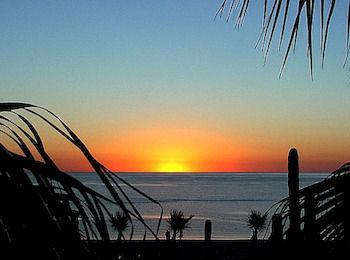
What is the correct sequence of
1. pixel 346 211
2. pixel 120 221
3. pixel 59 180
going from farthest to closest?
pixel 346 211
pixel 120 221
pixel 59 180

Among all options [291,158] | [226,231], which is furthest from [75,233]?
[226,231]

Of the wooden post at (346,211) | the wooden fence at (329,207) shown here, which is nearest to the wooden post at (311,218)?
the wooden fence at (329,207)

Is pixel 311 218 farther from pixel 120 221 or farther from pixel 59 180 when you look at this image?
pixel 59 180

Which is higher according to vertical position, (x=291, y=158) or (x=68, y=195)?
(x=291, y=158)

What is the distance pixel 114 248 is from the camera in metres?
0.94

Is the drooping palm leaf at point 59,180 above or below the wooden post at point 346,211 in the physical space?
below

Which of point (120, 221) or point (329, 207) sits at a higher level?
point (329, 207)

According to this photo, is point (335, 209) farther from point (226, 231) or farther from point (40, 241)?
point (226, 231)

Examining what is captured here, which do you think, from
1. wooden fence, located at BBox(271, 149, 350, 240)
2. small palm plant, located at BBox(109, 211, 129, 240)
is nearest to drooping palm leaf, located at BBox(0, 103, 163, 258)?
small palm plant, located at BBox(109, 211, 129, 240)

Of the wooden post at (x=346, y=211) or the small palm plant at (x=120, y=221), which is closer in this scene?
the small palm plant at (x=120, y=221)

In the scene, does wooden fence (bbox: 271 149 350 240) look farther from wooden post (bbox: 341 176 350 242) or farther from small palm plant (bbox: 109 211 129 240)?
small palm plant (bbox: 109 211 129 240)

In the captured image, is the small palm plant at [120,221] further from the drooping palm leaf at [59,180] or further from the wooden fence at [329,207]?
the wooden fence at [329,207]

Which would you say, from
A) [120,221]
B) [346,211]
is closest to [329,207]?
[346,211]

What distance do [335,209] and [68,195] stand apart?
1.60m
